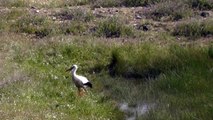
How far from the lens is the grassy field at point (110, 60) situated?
1011 cm

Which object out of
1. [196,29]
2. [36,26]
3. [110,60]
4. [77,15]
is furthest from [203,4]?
[110,60]

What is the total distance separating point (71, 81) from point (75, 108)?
6.71 feet

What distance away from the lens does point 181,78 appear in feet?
35.8

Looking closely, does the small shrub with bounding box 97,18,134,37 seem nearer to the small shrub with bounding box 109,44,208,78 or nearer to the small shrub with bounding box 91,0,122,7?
the small shrub with bounding box 109,44,208,78

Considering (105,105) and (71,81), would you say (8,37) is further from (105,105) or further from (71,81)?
(105,105)

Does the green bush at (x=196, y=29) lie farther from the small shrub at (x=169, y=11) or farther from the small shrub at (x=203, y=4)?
the small shrub at (x=203, y=4)

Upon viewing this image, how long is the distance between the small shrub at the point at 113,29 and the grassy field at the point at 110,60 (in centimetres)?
2

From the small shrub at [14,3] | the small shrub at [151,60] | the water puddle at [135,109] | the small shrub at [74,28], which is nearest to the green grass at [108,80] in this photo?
the small shrub at [151,60]

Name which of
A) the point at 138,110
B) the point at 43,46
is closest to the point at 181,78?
the point at 138,110

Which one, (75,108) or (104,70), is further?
(104,70)

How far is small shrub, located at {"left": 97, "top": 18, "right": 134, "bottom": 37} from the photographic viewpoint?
51.0 feet

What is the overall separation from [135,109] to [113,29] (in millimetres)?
5365

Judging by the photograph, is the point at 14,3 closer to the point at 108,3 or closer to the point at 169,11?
the point at 108,3

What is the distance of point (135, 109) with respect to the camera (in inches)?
416
